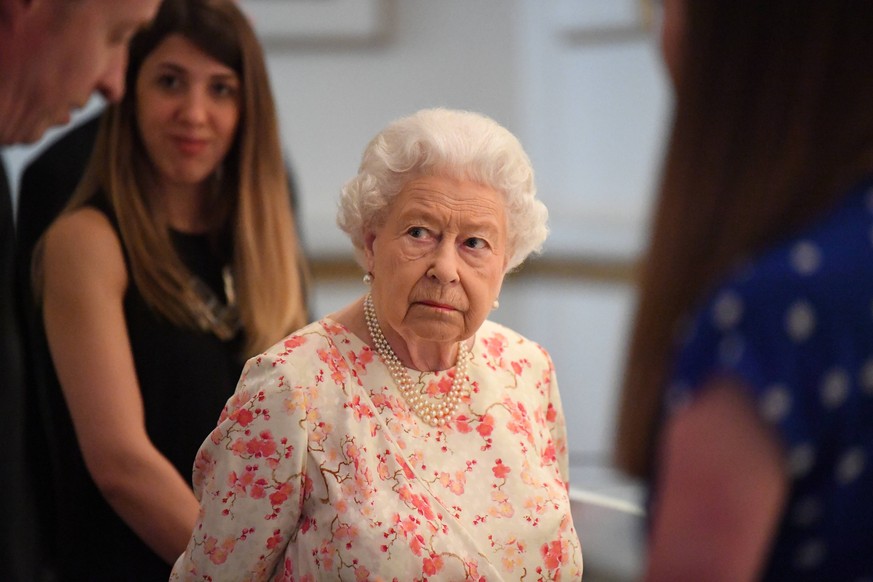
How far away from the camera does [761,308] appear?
976 mm

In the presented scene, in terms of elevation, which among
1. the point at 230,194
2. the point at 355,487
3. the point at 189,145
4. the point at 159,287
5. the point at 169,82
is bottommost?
the point at 355,487

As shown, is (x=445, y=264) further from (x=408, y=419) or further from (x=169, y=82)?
(x=169, y=82)

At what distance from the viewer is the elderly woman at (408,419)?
1.61 metres

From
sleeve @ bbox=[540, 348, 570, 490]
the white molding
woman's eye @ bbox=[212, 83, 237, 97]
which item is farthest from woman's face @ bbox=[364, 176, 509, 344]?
the white molding

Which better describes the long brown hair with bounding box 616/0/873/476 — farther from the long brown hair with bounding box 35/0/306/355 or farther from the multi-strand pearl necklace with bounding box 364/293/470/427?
the long brown hair with bounding box 35/0/306/355

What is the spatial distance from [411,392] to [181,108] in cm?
70

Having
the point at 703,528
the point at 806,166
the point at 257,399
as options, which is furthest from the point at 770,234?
the point at 257,399

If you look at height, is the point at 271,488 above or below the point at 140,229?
below

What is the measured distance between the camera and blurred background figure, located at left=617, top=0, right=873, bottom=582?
38.4 inches

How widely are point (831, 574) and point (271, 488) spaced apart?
0.79 m

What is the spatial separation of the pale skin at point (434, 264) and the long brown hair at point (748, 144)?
0.69 m

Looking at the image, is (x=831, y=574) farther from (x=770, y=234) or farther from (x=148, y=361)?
(x=148, y=361)

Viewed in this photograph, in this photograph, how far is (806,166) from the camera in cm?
103

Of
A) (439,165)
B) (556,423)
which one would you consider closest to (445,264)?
(439,165)
